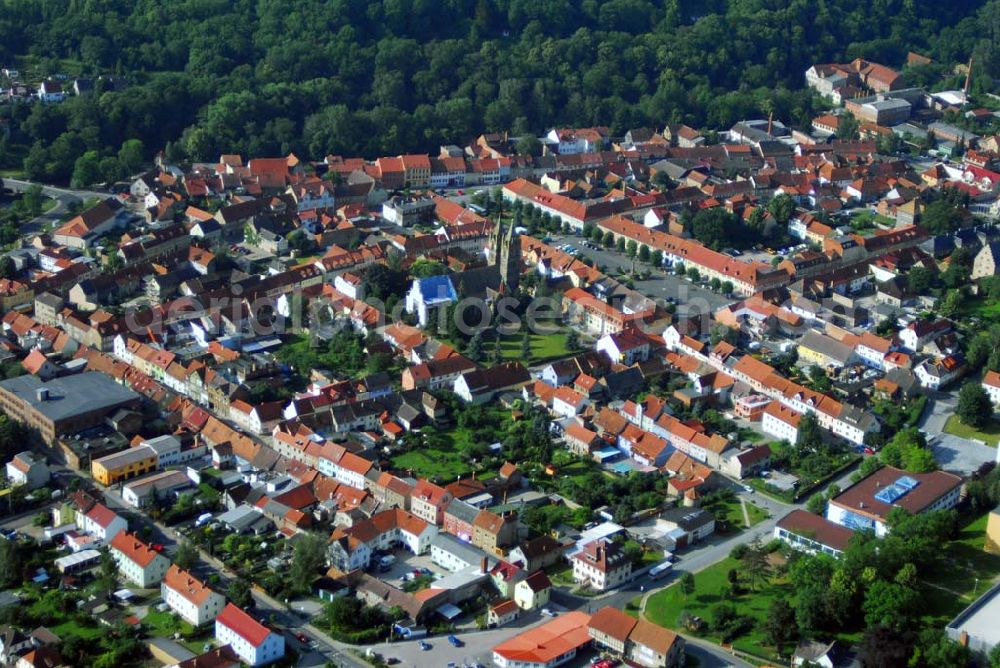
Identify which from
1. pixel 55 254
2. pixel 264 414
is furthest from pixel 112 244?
pixel 264 414

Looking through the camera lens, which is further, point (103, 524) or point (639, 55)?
point (639, 55)

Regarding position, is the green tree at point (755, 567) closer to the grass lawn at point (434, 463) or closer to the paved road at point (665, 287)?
the grass lawn at point (434, 463)

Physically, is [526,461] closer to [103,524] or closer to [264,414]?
[264,414]

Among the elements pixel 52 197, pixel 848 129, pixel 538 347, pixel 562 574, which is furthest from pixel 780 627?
pixel 848 129

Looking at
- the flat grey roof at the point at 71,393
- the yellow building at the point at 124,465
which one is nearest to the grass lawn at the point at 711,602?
the yellow building at the point at 124,465

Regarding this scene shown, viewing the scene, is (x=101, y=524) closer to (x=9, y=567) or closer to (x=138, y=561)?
(x=138, y=561)

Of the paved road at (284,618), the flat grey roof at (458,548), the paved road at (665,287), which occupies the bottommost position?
the paved road at (665,287)
